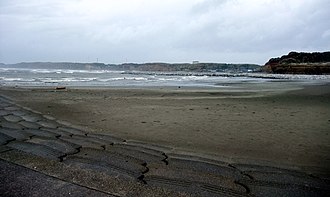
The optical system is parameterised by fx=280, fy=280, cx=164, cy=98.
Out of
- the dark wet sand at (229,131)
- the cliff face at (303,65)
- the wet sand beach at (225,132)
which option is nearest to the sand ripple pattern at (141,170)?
the wet sand beach at (225,132)

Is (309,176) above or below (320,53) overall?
below

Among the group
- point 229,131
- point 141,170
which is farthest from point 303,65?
point 141,170

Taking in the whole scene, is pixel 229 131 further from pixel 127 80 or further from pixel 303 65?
pixel 303 65

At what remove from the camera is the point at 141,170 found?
4590 millimetres

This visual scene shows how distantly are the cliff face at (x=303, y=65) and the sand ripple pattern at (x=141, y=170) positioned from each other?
288 feet

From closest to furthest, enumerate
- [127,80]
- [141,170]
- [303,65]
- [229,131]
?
1. [141,170]
2. [229,131]
3. [127,80]
4. [303,65]

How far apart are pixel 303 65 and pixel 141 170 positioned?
314 ft

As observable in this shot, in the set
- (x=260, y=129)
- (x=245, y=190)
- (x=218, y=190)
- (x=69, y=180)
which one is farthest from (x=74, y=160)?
(x=260, y=129)

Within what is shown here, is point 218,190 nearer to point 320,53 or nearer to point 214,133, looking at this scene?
point 214,133

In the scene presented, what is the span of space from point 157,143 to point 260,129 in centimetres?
339

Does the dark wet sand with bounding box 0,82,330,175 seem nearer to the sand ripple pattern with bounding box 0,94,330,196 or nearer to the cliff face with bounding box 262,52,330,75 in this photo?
the sand ripple pattern with bounding box 0,94,330,196

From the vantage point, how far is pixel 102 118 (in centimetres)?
980

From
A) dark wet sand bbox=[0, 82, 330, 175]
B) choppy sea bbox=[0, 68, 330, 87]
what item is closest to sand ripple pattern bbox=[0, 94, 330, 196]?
dark wet sand bbox=[0, 82, 330, 175]

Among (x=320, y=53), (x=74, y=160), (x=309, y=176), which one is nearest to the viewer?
(x=309, y=176)
